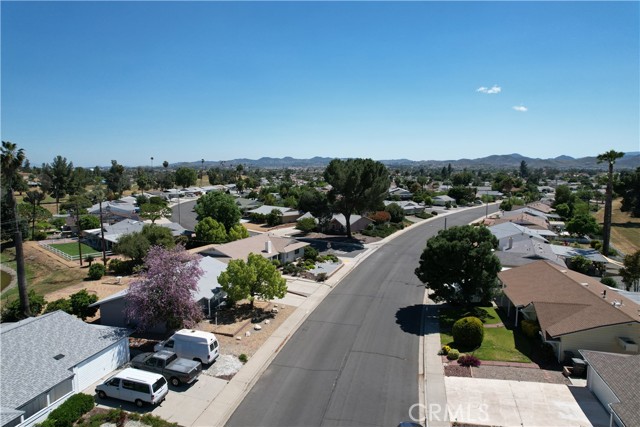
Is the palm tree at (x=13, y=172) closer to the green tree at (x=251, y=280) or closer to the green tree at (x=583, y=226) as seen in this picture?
the green tree at (x=251, y=280)

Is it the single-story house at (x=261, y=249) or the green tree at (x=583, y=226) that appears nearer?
the single-story house at (x=261, y=249)

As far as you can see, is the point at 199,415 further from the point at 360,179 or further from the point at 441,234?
the point at 360,179

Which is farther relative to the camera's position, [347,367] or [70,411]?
[347,367]

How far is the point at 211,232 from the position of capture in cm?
5881

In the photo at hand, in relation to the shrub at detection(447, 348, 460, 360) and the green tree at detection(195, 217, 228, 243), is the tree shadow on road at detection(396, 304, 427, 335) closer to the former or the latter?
the shrub at detection(447, 348, 460, 360)

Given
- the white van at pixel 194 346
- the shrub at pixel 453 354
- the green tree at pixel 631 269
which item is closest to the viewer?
the white van at pixel 194 346

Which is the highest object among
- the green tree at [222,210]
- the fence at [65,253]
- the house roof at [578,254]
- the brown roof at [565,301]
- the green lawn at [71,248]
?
the green tree at [222,210]

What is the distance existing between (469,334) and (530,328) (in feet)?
16.1

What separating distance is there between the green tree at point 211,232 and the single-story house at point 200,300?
21468mm

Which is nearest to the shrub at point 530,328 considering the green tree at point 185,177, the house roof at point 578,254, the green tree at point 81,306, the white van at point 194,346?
Result: the white van at point 194,346

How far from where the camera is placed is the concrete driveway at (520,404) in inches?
752

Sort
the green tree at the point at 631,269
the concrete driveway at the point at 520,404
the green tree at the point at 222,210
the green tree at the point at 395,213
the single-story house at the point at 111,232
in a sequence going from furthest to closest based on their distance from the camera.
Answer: the green tree at the point at 395,213 → the green tree at the point at 222,210 → the single-story house at the point at 111,232 → the green tree at the point at 631,269 → the concrete driveway at the point at 520,404

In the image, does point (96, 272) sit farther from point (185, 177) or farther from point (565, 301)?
point (185, 177)

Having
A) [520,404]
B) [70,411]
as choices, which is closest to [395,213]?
[520,404]
